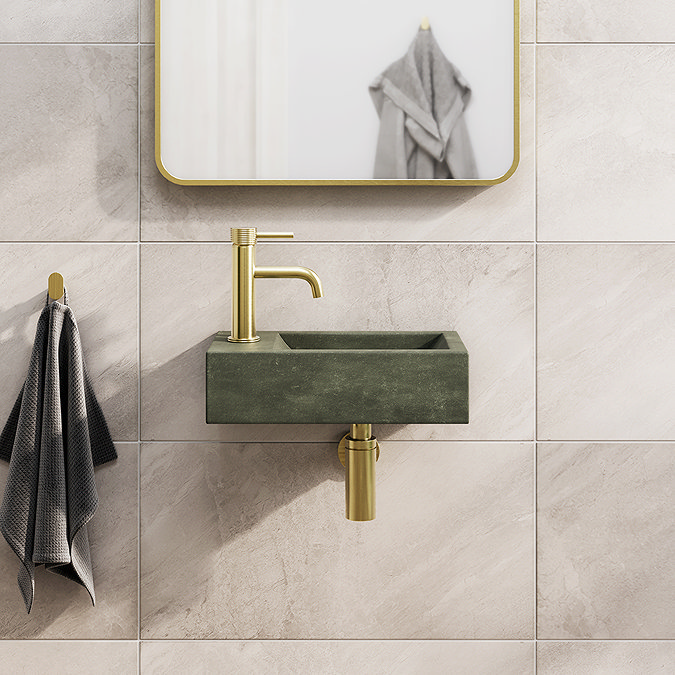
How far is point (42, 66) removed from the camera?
113cm

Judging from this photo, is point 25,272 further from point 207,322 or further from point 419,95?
point 419,95

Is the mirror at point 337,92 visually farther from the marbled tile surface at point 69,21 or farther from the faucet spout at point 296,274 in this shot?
the faucet spout at point 296,274

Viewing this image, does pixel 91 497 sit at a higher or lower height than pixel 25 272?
lower

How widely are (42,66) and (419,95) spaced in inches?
26.3

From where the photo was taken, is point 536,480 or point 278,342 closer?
point 278,342

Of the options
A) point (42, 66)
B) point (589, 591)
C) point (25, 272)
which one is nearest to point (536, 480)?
point (589, 591)

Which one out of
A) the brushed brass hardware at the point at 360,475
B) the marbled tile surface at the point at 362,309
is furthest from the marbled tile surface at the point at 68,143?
the brushed brass hardware at the point at 360,475

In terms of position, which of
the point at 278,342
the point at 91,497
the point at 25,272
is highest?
the point at 25,272
